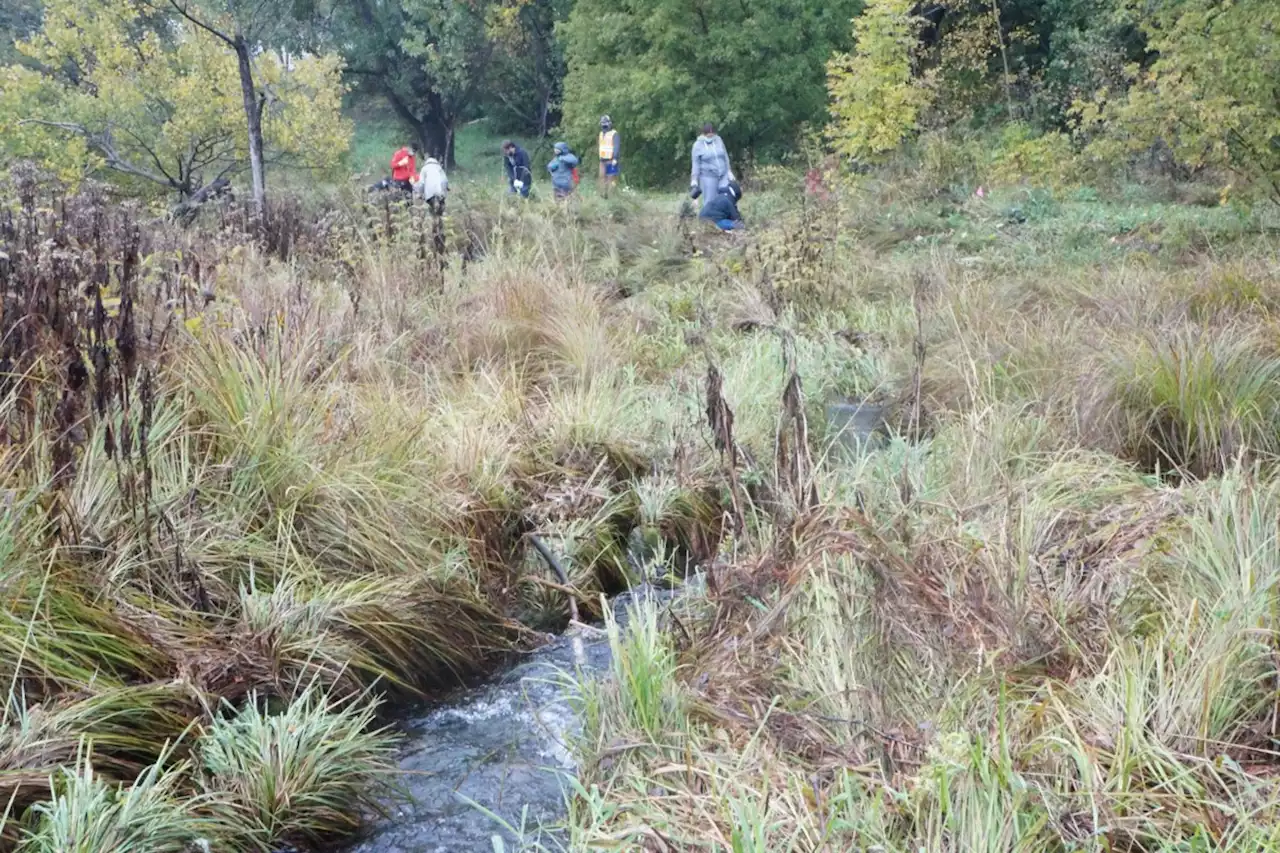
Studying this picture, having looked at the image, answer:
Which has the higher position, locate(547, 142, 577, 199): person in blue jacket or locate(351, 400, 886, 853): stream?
locate(547, 142, 577, 199): person in blue jacket

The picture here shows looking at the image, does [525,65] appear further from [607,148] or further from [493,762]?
[493,762]

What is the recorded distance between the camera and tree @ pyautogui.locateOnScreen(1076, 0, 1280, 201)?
7590 mm

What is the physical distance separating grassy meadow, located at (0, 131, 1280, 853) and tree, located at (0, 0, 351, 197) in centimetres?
960

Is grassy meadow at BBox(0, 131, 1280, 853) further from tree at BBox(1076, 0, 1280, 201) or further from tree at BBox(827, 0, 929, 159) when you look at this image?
tree at BBox(827, 0, 929, 159)

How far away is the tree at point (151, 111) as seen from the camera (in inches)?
597

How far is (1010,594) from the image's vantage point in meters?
3.10

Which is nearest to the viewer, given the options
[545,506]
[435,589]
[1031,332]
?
[435,589]

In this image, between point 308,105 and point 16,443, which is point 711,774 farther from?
point 308,105

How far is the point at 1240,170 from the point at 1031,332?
3.65m

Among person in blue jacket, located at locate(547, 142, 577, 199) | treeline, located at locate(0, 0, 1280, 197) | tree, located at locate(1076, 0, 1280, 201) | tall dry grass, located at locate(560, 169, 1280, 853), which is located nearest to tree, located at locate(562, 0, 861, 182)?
treeline, located at locate(0, 0, 1280, 197)

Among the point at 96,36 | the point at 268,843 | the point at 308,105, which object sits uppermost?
the point at 96,36

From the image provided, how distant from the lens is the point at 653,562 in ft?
14.6

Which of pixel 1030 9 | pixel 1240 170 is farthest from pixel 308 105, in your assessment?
pixel 1030 9

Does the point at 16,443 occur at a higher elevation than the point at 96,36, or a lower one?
lower
